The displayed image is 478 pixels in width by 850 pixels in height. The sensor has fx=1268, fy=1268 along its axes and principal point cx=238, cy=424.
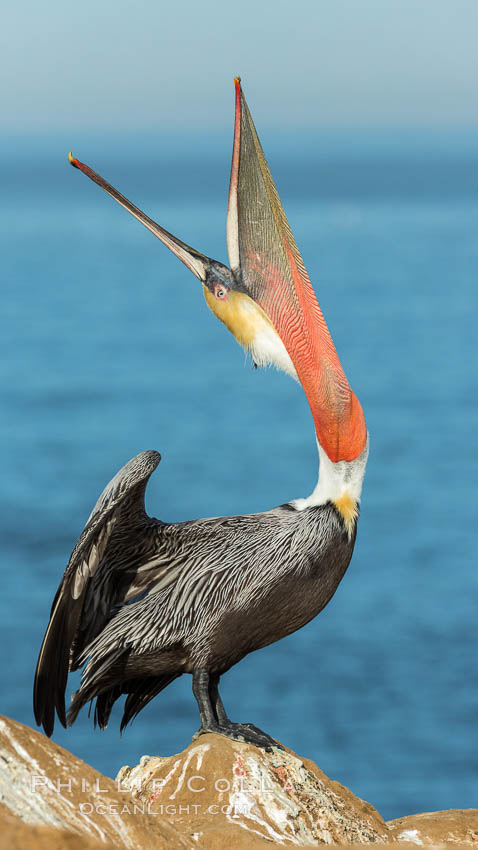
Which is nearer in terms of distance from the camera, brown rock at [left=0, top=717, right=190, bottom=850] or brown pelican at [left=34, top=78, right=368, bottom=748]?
brown rock at [left=0, top=717, right=190, bottom=850]

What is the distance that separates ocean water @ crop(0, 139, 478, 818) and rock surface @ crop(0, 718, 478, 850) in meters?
2.88

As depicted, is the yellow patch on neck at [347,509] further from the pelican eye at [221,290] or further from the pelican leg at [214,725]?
the pelican eye at [221,290]

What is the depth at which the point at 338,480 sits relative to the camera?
248 inches

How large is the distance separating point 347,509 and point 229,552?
2.06 ft

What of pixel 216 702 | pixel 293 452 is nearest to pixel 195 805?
pixel 216 702

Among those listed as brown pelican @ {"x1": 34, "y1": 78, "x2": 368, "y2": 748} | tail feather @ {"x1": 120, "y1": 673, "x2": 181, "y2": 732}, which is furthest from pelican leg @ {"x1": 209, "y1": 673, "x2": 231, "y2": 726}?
tail feather @ {"x1": 120, "y1": 673, "x2": 181, "y2": 732}

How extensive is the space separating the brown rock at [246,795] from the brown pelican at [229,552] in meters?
0.16

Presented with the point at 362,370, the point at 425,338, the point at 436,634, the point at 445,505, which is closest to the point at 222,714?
the point at 436,634

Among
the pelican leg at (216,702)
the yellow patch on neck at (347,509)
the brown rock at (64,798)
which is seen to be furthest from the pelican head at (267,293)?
the brown rock at (64,798)

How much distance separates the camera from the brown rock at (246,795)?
18.3 feet

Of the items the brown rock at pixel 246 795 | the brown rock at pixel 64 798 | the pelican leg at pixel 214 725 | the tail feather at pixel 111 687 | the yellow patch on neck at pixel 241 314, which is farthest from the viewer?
the yellow patch on neck at pixel 241 314

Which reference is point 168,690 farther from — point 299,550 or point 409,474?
point 299,550

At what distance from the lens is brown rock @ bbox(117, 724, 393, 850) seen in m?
5.58

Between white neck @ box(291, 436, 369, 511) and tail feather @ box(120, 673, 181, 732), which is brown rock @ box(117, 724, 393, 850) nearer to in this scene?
tail feather @ box(120, 673, 181, 732)
